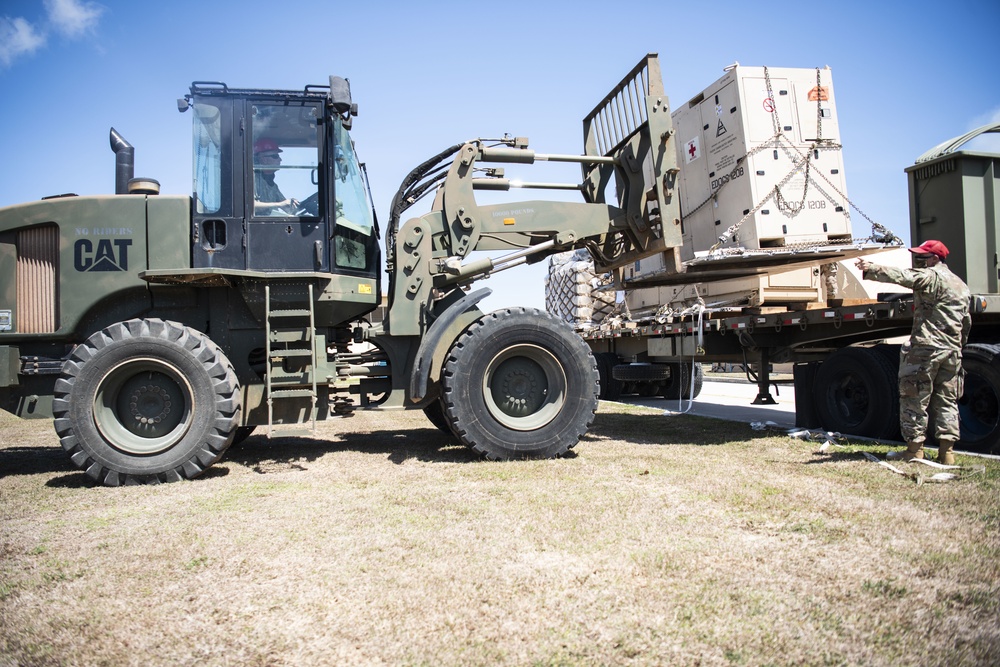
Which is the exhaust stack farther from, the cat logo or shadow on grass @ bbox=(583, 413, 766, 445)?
shadow on grass @ bbox=(583, 413, 766, 445)

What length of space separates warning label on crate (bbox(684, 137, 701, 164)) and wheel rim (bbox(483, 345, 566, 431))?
12.6 feet

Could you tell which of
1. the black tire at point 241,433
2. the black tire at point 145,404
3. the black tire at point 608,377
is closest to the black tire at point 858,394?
the black tire at point 608,377

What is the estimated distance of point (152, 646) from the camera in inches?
105

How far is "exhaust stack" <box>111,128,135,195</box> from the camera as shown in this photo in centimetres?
661

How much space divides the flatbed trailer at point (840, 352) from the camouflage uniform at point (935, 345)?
0.57m

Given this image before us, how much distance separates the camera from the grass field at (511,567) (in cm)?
262

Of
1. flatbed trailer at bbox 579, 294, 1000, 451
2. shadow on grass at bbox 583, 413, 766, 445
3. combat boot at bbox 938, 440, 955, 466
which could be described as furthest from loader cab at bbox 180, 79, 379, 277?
combat boot at bbox 938, 440, 955, 466

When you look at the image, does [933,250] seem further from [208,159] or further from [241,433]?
[241,433]

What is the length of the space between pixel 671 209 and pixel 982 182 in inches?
124

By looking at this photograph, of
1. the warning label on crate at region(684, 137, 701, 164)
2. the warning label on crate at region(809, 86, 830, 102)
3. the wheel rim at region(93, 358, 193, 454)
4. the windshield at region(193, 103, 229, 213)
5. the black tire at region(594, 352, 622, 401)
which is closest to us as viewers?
the wheel rim at region(93, 358, 193, 454)

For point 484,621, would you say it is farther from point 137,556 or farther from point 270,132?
point 270,132

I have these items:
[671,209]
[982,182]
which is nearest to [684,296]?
[671,209]

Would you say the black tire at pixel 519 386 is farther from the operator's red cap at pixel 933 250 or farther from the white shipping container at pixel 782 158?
the operator's red cap at pixel 933 250

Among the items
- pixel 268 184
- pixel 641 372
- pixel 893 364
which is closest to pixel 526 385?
pixel 268 184
